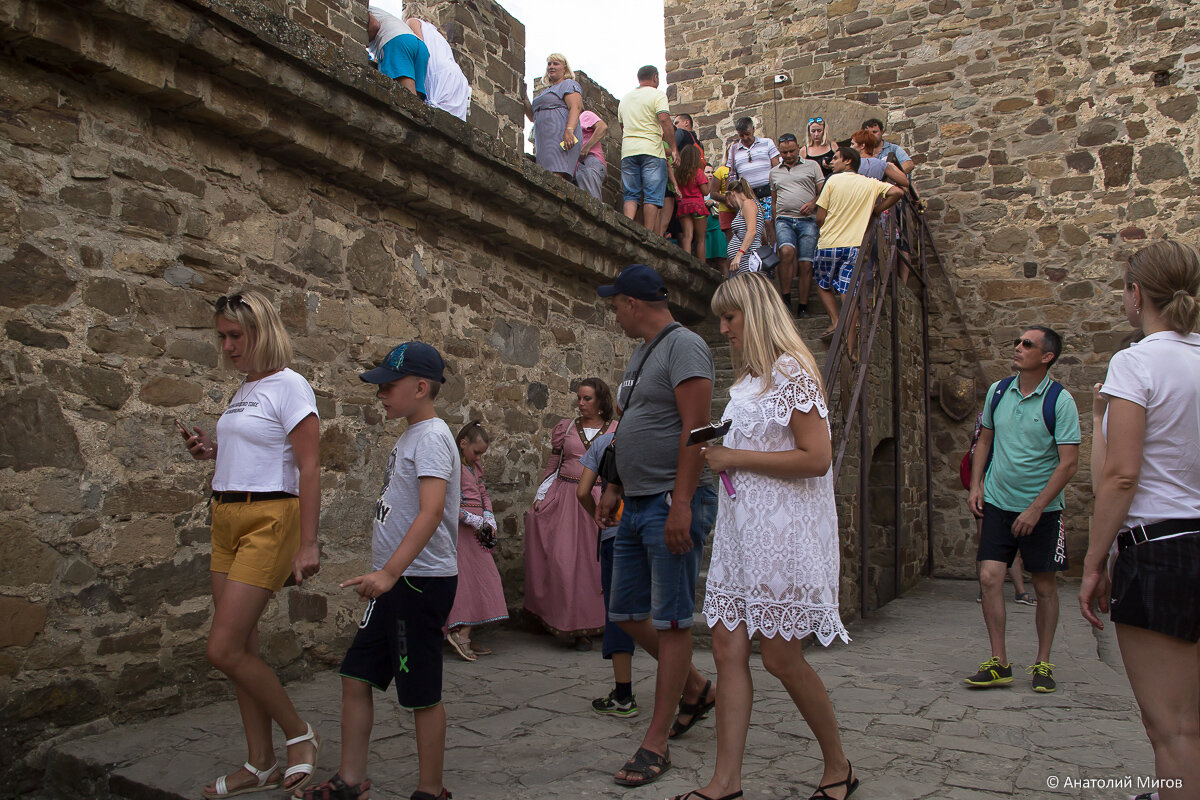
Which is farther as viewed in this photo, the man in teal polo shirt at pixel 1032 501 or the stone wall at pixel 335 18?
the stone wall at pixel 335 18

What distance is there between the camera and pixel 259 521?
2.90 m

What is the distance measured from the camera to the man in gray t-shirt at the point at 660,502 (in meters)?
3.08

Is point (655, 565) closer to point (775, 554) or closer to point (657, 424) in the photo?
Answer: point (657, 424)

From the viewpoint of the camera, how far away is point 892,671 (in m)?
4.70

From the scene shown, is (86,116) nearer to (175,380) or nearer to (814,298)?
(175,380)

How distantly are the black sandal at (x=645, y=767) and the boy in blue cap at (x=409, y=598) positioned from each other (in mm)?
589

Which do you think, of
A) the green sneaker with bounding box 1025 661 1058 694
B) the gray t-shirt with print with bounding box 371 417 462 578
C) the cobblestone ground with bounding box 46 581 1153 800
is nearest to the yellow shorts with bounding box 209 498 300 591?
the gray t-shirt with print with bounding box 371 417 462 578

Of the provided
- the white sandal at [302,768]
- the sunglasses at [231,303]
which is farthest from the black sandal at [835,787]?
the sunglasses at [231,303]

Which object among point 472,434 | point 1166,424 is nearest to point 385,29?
point 472,434

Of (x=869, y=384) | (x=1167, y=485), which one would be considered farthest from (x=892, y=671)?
(x=869, y=384)

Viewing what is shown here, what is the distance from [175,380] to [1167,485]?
363 centimetres

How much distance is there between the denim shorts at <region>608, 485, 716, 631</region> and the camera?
3199 mm

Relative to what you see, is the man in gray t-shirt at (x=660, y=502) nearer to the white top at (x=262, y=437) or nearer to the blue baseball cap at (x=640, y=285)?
the blue baseball cap at (x=640, y=285)

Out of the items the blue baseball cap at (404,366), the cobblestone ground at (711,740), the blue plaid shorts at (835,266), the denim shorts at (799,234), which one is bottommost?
the cobblestone ground at (711,740)
